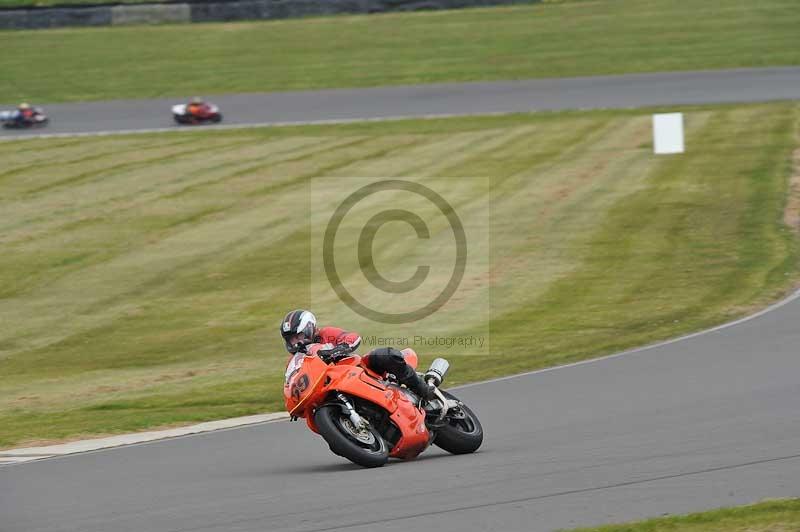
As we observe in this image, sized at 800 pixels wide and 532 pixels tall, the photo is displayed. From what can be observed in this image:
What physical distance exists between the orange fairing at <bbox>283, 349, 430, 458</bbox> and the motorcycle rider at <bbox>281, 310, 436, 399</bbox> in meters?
0.07

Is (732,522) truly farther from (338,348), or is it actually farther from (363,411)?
(338,348)

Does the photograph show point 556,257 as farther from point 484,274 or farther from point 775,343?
point 775,343

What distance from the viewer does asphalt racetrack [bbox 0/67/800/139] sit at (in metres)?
36.3

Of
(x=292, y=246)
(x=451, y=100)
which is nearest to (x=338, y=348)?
(x=292, y=246)

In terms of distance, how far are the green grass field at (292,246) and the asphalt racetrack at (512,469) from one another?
79.1 inches

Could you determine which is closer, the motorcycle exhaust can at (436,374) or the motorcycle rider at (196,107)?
the motorcycle exhaust can at (436,374)

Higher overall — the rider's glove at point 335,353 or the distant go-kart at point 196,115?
the rider's glove at point 335,353

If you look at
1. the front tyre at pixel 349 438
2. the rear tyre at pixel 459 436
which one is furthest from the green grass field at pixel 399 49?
the front tyre at pixel 349 438

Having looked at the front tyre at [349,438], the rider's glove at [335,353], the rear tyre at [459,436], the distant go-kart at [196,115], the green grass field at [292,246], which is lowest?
the green grass field at [292,246]

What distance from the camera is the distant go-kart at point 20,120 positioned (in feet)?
122

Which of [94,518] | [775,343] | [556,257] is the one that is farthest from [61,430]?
[556,257]

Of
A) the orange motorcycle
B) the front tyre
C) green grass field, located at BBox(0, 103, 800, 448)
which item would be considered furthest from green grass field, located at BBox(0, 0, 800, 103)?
the front tyre

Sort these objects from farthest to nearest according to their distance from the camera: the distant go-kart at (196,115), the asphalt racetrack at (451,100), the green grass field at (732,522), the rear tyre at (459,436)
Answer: the distant go-kart at (196,115), the asphalt racetrack at (451,100), the rear tyre at (459,436), the green grass field at (732,522)

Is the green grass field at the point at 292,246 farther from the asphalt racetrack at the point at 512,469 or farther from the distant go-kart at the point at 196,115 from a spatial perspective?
the asphalt racetrack at the point at 512,469
